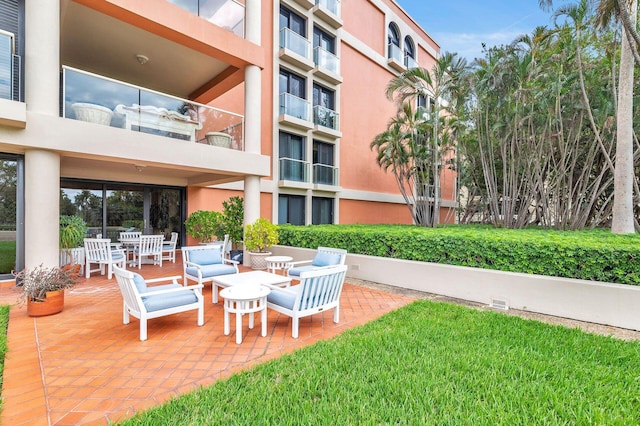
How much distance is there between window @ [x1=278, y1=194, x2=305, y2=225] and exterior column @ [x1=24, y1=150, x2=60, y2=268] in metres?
8.97

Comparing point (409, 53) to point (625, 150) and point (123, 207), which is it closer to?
point (625, 150)

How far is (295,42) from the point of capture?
47.7 feet

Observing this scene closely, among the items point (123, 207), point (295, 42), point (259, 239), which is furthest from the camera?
point (295, 42)

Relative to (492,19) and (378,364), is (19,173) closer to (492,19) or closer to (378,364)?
(378,364)

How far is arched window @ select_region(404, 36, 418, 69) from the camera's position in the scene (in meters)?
22.1

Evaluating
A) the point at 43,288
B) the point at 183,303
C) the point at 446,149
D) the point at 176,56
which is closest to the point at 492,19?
the point at 446,149

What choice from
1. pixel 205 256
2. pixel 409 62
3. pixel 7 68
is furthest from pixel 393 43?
pixel 7 68

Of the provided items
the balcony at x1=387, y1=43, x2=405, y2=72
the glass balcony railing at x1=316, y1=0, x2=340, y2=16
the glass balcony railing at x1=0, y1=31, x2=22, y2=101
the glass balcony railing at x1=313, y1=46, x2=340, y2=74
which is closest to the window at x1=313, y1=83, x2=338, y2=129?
the glass balcony railing at x1=313, y1=46, x2=340, y2=74

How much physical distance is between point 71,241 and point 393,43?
71.5ft

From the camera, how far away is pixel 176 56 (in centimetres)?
888

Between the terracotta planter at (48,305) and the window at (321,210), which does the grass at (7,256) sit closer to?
the terracotta planter at (48,305)

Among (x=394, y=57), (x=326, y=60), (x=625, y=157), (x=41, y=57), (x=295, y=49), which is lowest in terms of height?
(x=625, y=157)

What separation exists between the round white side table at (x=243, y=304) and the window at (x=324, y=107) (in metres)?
12.6

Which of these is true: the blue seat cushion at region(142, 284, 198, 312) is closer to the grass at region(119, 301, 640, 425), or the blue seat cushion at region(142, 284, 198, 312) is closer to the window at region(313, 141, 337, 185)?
the grass at region(119, 301, 640, 425)
